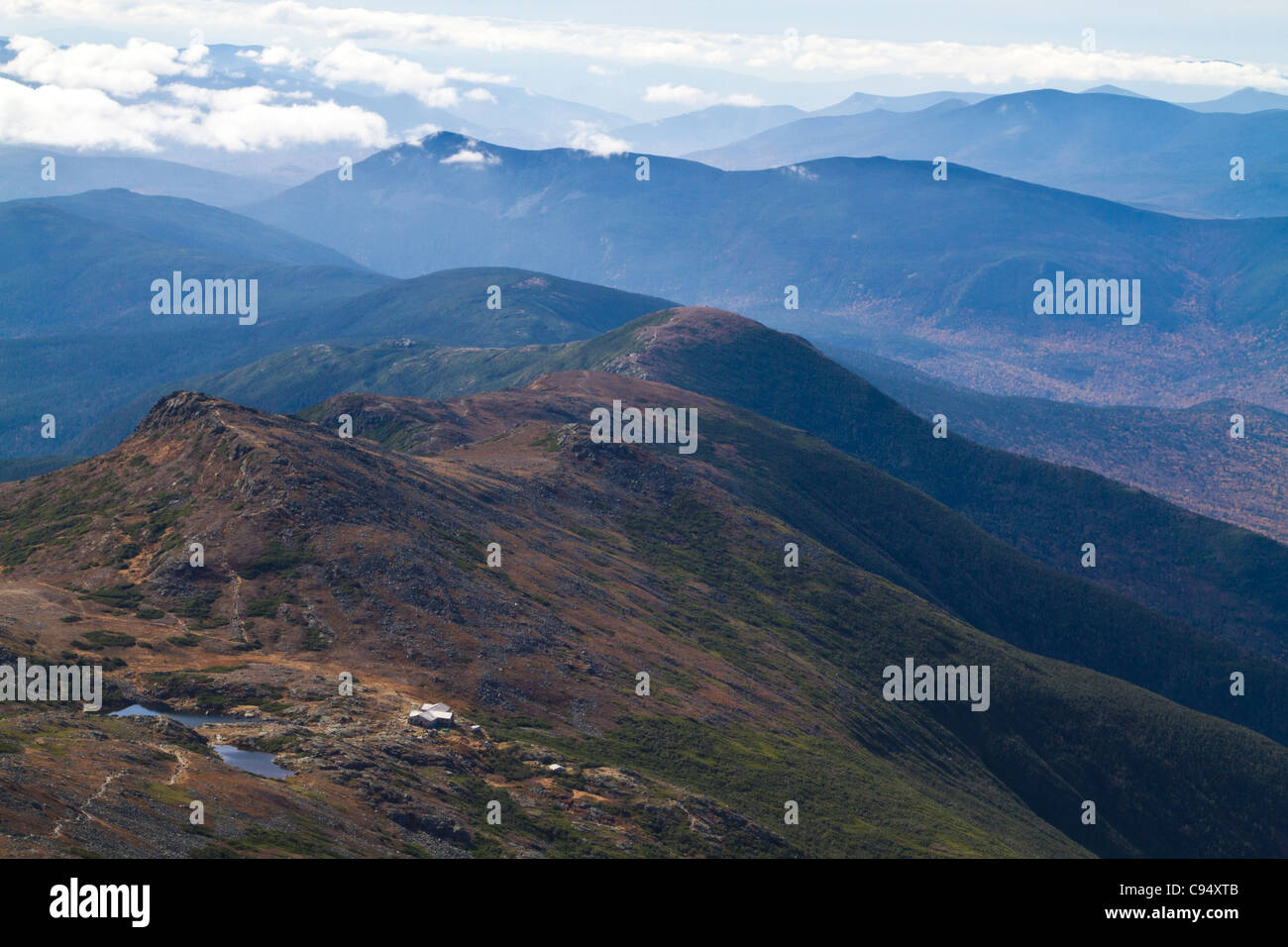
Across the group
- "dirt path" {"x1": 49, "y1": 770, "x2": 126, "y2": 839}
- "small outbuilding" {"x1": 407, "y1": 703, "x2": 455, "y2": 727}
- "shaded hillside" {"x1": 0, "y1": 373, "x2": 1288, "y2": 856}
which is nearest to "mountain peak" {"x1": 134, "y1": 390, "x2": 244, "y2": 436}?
"shaded hillside" {"x1": 0, "y1": 373, "x2": 1288, "y2": 856}

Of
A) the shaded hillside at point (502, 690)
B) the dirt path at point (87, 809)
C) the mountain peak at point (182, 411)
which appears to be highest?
the mountain peak at point (182, 411)

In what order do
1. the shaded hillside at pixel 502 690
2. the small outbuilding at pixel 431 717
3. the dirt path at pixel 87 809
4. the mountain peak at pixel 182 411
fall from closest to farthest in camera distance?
the dirt path at pixel 87 809
the shaded hillside at pixel 502 690
the small outbuilding at pixel 431 717
the mountain peak at pixel 182 411

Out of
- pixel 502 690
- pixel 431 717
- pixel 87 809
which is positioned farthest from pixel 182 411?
pixel 87 809

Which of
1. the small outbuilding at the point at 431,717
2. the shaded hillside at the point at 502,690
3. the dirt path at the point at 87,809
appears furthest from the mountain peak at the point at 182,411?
the dirt path at the point at 87,809

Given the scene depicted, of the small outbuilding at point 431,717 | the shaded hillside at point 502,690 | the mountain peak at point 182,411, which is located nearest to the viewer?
the shaded hillside at point 502,690

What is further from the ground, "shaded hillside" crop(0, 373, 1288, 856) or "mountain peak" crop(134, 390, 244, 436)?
"mountain peak" crop(134, 390, 244, 436)

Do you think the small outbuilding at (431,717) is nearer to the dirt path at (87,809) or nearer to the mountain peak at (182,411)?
the dirt path at (87,809)

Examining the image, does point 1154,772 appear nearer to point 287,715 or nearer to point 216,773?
point 287,715

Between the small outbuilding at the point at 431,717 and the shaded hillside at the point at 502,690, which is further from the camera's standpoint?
the small outbuilding at the point at 431,717

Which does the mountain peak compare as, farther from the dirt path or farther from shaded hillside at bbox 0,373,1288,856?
the dirt path
